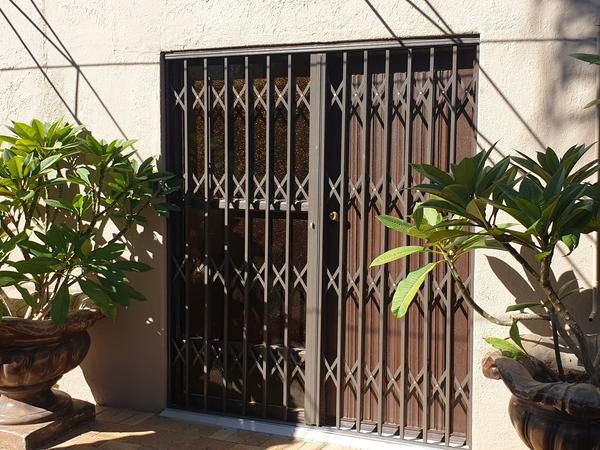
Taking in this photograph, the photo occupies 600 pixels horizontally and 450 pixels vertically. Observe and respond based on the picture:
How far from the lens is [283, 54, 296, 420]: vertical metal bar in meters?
4.16

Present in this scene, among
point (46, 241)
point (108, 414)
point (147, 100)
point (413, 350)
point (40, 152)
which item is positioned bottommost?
point (108, 414)

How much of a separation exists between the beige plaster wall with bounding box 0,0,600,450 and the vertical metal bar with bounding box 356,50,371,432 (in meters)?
0.29

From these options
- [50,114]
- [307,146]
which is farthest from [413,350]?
[50,114]

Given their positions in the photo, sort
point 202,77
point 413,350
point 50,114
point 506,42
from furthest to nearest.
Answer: point 50,114 → point 202,77 → point 413,350 → point 506,42

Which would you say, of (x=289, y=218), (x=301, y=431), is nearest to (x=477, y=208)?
(x=289, y=218)

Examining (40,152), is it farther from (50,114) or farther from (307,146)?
(307,146)

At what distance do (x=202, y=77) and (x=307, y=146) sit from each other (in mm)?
760

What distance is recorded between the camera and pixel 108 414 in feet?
14.8

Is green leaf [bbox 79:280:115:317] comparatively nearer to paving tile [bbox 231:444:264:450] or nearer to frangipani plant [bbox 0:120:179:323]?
frangipani plant [bbox 0:120:179:323]

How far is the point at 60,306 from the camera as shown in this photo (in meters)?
3.82

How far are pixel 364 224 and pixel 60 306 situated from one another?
5.20ft

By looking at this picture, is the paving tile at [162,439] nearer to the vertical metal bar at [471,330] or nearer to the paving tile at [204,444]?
the paving tile at [204,444]

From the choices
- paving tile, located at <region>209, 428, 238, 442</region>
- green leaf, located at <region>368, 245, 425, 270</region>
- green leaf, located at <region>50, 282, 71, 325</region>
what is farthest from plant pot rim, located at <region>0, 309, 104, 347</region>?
green leaf, located at <region>368, 245, 425, 270</region>

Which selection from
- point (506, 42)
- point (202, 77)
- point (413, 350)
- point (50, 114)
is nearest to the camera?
point (506, 42)
